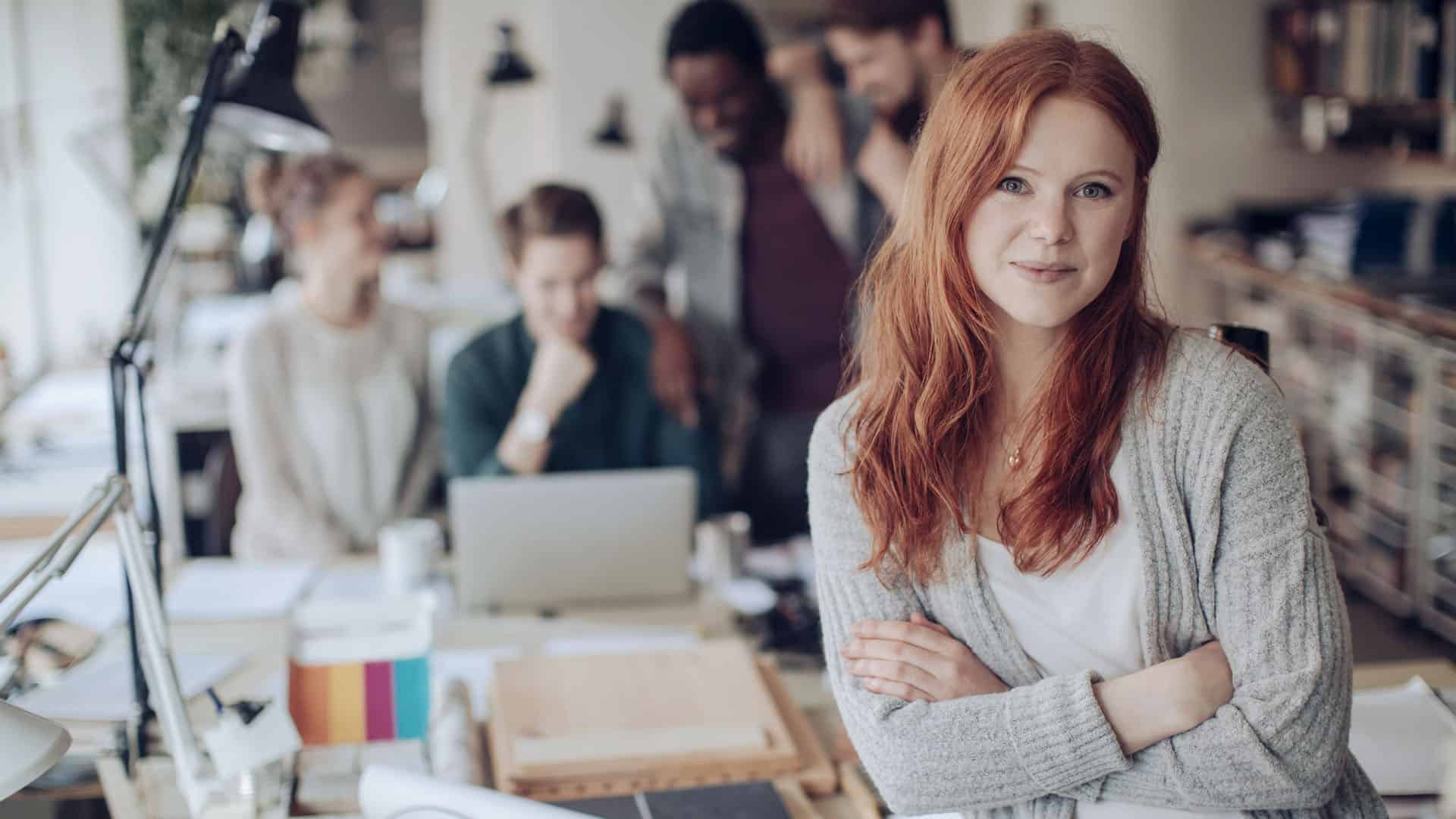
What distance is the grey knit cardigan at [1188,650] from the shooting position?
1.10 meters

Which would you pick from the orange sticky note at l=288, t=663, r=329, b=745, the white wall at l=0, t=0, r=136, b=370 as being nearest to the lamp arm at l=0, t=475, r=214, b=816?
the orange sticky note at l=288, t=663, r=329, b=745

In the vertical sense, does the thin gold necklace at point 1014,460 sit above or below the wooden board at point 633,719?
above

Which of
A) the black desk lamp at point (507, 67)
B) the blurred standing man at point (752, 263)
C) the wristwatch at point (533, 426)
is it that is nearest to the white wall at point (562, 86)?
the black desk lamp at point (507, 67)

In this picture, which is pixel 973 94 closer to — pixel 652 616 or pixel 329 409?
pixel 652 616

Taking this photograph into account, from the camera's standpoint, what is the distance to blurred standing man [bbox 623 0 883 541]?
2873 millimetres

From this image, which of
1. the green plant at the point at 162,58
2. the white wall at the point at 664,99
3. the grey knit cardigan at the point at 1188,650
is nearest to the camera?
the grey knit cardigan at the point at 1188,650

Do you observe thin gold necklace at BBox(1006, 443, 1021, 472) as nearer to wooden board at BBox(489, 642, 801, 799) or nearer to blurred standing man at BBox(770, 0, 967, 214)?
wooden board at BBox(489, 642, 801, 799)

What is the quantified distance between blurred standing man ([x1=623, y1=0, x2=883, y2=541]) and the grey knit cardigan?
1.62 metres

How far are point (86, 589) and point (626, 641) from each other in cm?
92

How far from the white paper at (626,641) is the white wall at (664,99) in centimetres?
207

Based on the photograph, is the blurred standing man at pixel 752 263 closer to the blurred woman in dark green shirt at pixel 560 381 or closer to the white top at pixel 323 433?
the blurred woman in dark green shirt at pixel 560 381

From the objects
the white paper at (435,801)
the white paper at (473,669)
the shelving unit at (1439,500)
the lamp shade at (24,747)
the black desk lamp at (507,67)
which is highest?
the black desk lamp at (507,67)

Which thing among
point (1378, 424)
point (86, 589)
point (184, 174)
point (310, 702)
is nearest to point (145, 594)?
point (310, 702)

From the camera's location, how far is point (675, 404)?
278 centimetres
